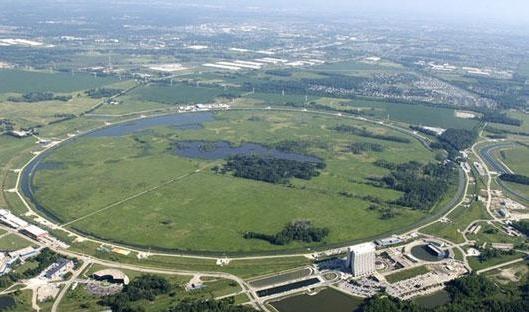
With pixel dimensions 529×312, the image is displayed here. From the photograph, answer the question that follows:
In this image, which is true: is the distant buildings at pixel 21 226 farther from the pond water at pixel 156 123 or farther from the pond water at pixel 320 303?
the pond water at pixel 156 123

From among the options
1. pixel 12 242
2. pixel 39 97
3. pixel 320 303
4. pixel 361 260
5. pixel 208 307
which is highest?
pixel 39 97

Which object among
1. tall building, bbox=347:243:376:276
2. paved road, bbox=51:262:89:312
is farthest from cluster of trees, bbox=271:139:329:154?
paved road, bbox=51:262:89:312

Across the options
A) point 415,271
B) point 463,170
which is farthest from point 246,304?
point 463,170

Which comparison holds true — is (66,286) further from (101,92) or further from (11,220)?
(101,92)

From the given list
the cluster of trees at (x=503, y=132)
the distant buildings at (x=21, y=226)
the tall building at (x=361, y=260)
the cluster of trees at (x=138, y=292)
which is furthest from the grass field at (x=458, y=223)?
the distant buildings at (x=21, y=226)

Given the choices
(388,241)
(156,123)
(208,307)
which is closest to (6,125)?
(156,123)
